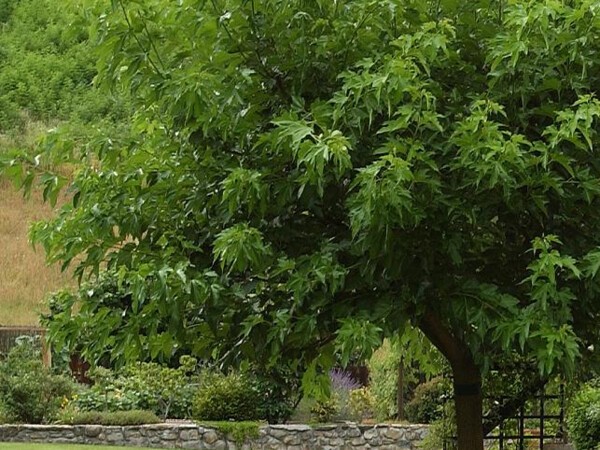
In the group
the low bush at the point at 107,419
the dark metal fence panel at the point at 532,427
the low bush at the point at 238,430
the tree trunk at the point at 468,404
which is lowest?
the low bush at the point at 238,430

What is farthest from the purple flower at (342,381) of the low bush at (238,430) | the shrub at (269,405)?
the low bush at (238,430)

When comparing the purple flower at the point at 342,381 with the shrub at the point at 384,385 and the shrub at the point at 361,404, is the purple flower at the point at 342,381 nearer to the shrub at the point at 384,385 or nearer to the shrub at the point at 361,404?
the shrub at the point at 361,404

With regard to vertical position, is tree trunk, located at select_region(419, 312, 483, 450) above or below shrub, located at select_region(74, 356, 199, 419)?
above

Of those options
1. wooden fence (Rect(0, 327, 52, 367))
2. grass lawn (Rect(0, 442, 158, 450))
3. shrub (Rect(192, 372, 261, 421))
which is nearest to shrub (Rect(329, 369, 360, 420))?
shrub (Rect(192, 372, 261, 421))

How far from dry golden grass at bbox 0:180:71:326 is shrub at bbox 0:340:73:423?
4.57m

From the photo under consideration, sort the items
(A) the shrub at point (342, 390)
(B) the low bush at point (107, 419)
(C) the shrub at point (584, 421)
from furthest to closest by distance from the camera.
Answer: (A) the shrub at point (342, 390) → (B) the low bush at point (107, 419) → (C) the shrub at point (584, 421)

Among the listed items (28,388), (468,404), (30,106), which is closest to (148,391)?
(28,388)

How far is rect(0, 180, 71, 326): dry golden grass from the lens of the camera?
23500mm

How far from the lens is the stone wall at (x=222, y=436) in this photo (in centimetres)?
1551

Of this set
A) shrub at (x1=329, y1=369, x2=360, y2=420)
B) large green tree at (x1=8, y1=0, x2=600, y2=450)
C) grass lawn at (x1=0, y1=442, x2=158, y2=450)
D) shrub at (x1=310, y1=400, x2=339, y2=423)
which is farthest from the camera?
shrub at (x1=329, y1=369, x2=360, y2=420)

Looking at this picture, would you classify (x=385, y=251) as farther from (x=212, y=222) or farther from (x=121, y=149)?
(x=121, y=149)

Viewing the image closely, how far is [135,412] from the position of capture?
16438mm

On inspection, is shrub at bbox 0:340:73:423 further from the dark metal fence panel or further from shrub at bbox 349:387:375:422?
the dark metal fence panel

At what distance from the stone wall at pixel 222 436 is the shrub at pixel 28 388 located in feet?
2.81
